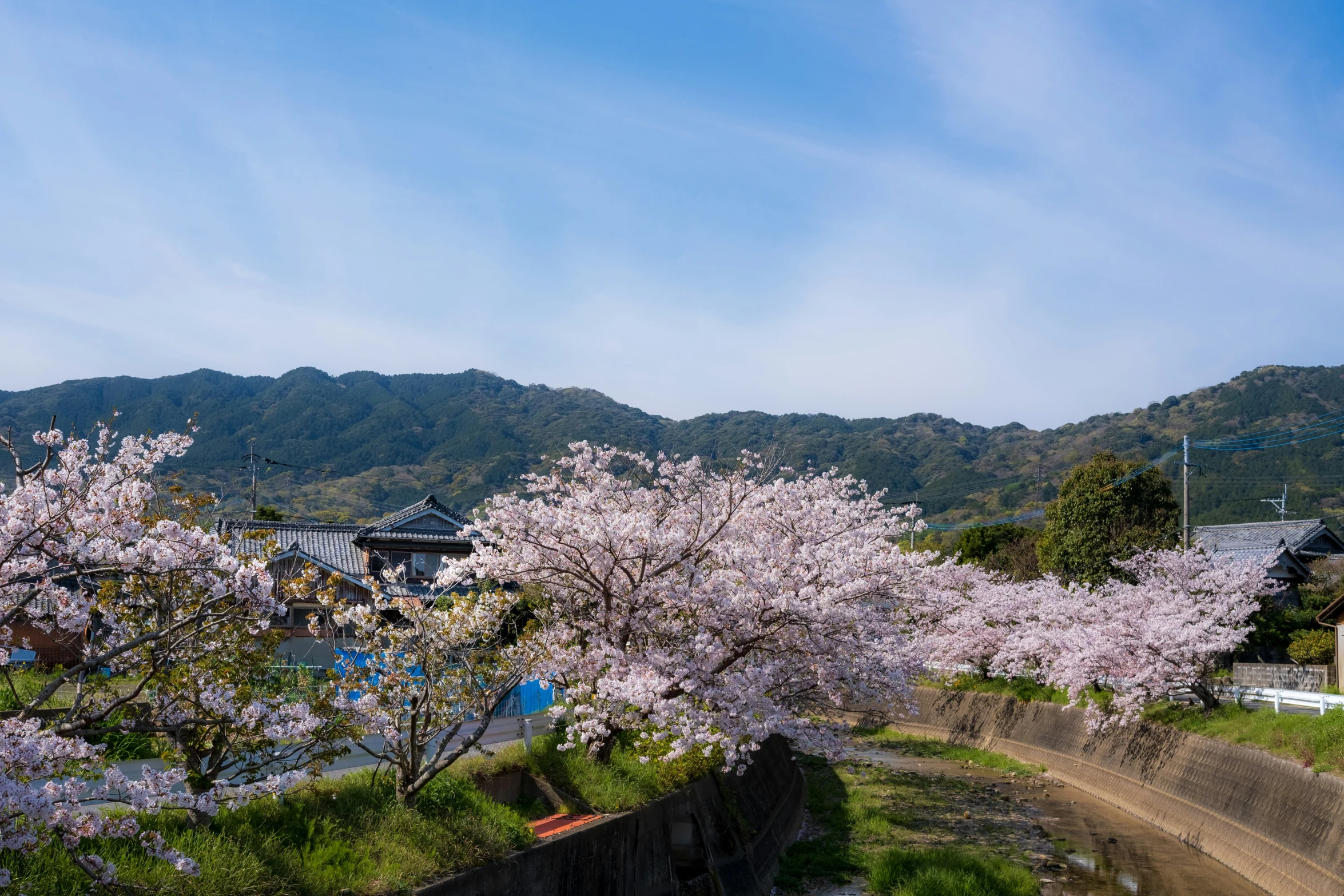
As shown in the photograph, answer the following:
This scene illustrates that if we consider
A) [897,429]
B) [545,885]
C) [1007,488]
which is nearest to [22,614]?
[545,885]

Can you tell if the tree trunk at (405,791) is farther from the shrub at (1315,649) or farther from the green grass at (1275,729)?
the shrub at (1315,649)

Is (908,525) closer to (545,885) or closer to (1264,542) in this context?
(545,885)

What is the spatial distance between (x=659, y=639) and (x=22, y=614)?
9933 mm

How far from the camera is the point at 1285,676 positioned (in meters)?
29.4

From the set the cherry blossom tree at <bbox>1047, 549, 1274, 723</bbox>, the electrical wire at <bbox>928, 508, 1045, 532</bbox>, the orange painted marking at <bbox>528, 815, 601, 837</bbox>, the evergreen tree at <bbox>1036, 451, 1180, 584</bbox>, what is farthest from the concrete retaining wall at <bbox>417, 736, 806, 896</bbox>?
the electrical wire at <bbox>928, 508, 1045, 532</bbox>

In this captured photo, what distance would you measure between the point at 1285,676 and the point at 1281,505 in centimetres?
5571

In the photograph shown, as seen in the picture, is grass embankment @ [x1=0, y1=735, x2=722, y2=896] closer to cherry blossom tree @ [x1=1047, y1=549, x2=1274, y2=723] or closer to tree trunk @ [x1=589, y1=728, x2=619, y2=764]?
tree trunk @ [x1=589, y1=728, x2=619, y2=764]

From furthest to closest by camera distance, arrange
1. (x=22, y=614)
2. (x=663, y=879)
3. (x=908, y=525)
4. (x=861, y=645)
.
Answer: (x=908, y=525) < (x=861, y=645) < (x=663, y=879) < (x=22, y=614)

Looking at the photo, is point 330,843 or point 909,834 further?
point 909,834

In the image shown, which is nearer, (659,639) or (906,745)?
(659,639)

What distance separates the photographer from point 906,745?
39.8 meters

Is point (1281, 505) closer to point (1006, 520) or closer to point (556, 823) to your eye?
point (1006, 520)

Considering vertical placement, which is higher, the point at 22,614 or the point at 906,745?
the point at 22,614

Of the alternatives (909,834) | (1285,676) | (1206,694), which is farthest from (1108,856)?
(1285,676)
